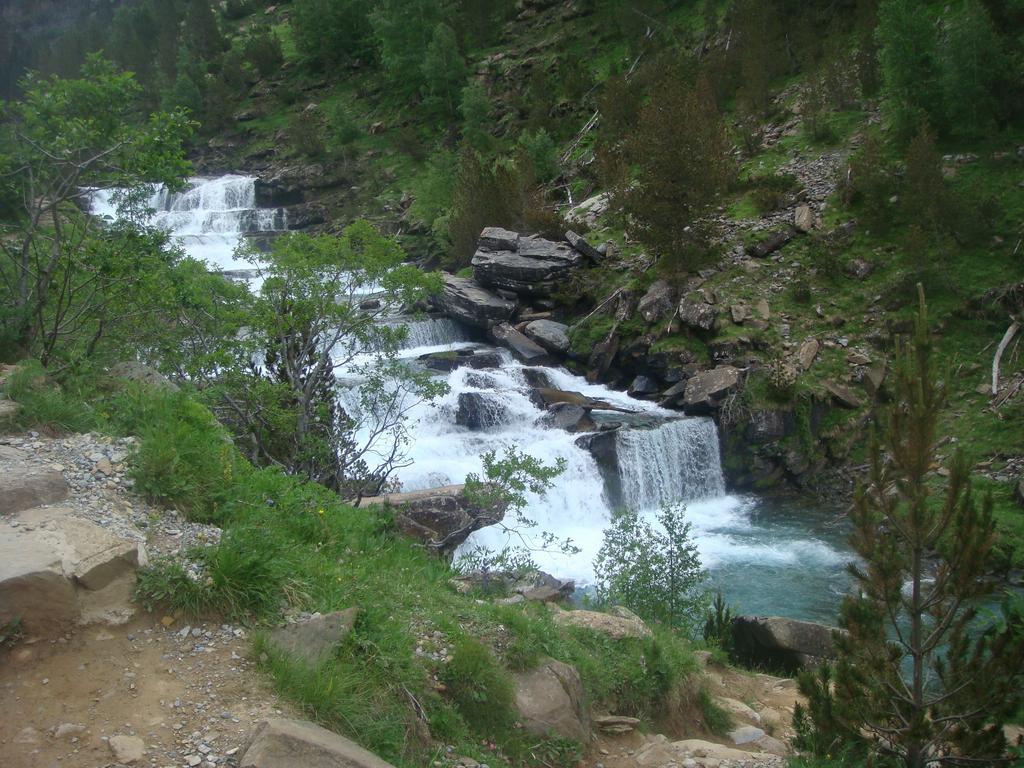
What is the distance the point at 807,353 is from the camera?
666 inches

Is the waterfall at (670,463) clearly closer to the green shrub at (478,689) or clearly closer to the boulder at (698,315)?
the boulder at (698,315)

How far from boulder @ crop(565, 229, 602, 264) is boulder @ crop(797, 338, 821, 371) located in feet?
23.3

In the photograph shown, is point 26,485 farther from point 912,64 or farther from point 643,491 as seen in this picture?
point 912,64

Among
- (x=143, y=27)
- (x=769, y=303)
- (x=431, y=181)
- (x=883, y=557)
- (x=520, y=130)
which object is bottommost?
(x=883, y=557)

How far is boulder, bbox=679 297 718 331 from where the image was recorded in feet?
60.1

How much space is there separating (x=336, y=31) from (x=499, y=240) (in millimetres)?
34985

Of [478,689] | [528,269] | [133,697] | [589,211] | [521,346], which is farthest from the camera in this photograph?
[589,211]

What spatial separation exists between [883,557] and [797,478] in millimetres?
11655

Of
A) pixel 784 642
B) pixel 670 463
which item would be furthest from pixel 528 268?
pixel 784 642

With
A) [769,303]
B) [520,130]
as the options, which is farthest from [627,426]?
[520,130]

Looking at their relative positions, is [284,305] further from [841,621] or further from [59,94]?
[841,621]

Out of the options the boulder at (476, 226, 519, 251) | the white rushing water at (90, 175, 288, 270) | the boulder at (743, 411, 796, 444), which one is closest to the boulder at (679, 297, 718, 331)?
the boulder at (743, 411, 796, 444)

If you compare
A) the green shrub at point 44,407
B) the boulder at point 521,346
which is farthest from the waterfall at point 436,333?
the green shrub at point 44,407

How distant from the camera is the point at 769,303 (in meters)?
18.5
